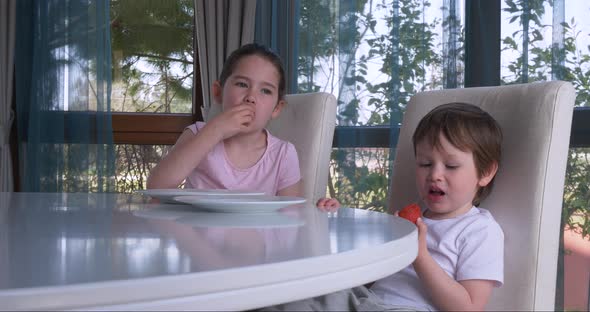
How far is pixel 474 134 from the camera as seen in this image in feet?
4.61

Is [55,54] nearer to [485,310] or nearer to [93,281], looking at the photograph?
[485,310]

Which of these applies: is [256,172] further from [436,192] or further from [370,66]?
[370,66]

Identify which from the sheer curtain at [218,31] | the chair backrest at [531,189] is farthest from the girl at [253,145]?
the sheer curtain at [218,31]

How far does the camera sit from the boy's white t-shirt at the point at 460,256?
1.28m

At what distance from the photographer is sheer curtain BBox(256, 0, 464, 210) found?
340cm

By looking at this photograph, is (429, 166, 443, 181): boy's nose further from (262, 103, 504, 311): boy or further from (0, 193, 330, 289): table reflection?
(0, 193, 330, 289): table reflection

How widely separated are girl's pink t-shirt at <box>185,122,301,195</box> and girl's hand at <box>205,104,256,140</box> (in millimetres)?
216

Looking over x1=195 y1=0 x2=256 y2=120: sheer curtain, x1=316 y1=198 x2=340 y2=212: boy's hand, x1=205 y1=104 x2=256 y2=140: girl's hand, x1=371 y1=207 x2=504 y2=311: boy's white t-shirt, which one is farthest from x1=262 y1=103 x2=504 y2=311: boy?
x1=195 y1=0 x2=256 y2=120: sheer curtain

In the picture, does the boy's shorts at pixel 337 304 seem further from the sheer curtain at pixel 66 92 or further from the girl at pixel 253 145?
the sheer curtain at pixel 66 92

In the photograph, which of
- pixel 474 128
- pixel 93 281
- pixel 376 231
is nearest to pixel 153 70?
pixel 474 128

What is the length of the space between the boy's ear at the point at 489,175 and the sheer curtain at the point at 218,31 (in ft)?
8.62

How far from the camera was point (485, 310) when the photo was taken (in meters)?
1.33

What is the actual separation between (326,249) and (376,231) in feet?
0.68

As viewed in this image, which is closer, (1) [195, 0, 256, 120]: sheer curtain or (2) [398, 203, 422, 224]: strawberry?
(2) [398, 203, 422, 224]: strawberry
